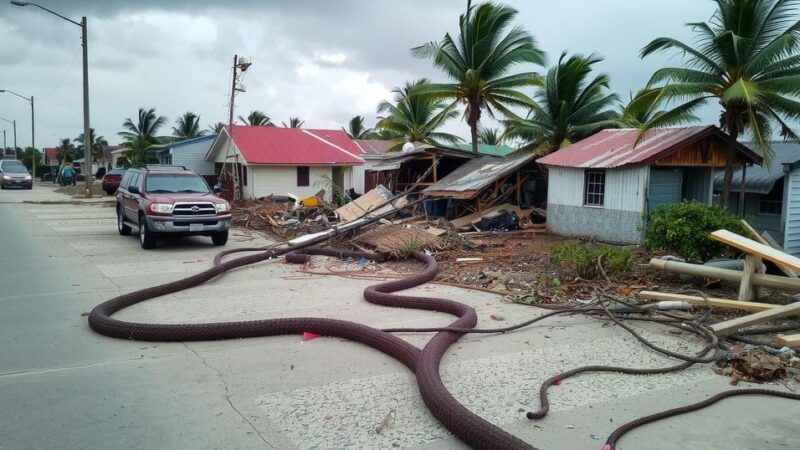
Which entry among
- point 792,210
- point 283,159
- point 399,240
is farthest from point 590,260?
point 283,159

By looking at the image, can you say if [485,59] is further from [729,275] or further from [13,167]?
[13,167]

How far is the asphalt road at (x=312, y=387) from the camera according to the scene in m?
4.29

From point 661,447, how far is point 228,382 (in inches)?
144

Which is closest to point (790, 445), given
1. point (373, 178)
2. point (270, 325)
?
point (270, 325)

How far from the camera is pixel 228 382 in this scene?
5359mm

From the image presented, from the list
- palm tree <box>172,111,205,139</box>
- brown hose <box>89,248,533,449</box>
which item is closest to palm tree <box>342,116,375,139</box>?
palm tree <box>172,111,205,139</box>

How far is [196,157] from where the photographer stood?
35.2 metres

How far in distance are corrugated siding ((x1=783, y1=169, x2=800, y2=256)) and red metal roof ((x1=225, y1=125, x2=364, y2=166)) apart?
19495 mm

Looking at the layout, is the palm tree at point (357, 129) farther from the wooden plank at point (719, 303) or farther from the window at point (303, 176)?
the wooden plank at point (719, 303)

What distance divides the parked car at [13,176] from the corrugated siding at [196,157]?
16.5m

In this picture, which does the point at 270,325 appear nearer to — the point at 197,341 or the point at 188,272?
the point at 197,341

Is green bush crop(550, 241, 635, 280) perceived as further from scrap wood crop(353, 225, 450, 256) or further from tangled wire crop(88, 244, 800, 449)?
scrap wood crop(353, 225, 450, 256)

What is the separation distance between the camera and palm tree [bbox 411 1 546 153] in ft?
78.3

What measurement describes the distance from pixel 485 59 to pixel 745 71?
11589mm
